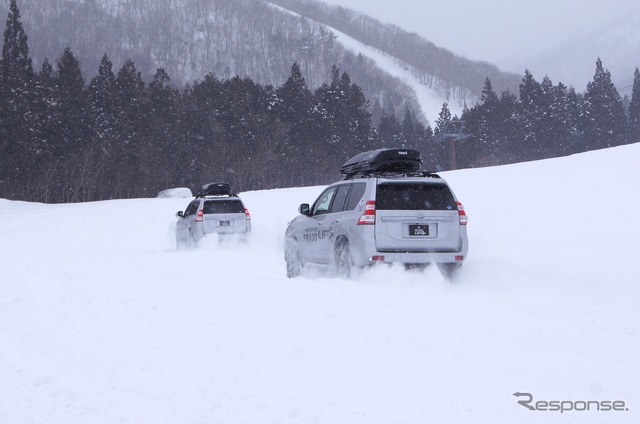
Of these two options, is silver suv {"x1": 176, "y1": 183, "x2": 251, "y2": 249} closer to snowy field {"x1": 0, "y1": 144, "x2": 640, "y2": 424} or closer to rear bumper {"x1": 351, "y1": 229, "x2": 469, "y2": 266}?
snowy field {"x1": 0, "y1": 144, "x2": 640, "y2": 424}

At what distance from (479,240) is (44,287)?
10.7 meters

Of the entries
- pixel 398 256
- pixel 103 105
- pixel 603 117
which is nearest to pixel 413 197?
pixel 398 256

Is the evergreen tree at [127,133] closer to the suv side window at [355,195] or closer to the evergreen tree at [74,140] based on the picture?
the evergreen tree at [74,140]

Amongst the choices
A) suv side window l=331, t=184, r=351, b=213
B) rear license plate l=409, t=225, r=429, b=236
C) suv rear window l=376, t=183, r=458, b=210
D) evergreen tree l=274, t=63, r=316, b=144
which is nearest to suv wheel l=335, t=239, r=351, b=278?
suv side window l=331, t=184, r=351, b=213

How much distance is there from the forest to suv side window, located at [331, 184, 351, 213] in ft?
136

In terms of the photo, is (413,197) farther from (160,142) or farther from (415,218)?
(160,142)

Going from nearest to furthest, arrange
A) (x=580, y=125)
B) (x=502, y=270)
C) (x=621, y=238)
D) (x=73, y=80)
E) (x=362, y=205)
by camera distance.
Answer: (x=362, y=205)
(x=502, y=270)
(x=621, y=238)
(x=73, y=80)
(x=580, y=125)

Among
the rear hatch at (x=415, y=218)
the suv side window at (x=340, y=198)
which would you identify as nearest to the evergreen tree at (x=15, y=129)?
the suv side window at (x=340, y=198)

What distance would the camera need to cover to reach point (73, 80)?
230ft

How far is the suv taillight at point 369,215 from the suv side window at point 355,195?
41 centimetres

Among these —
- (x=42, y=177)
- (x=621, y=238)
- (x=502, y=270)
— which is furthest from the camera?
(x=42, y=177)

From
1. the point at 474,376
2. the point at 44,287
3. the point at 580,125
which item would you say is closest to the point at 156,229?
the point at 44,287

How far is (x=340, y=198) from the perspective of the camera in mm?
11117

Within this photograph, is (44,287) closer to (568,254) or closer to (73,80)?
(568,254)
